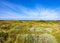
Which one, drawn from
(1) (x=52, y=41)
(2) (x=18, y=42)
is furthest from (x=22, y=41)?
(1) (x=52, y=41)

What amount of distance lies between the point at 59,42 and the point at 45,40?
1.01 m

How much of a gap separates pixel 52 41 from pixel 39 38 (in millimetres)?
992

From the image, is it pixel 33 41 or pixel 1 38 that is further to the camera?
pixel 1 38

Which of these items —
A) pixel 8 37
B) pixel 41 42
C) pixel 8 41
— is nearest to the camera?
pixel 41 42

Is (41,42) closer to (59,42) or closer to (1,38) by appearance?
(59,42)

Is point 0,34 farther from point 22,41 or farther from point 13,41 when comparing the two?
point 22,41

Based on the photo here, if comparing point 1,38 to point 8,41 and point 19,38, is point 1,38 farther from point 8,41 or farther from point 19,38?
point 19,38

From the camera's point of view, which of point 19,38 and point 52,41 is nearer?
point 52,41

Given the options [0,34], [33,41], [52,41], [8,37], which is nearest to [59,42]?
[52,41]

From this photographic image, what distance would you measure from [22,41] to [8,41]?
40.5 inches

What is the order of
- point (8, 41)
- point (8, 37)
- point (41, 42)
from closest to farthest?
1. point (41, 42)
2. point (8, 41)
3. point (8, 37)

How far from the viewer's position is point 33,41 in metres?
7.69

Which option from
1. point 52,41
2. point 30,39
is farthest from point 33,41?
point 52,41

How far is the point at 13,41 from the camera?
791 cm
